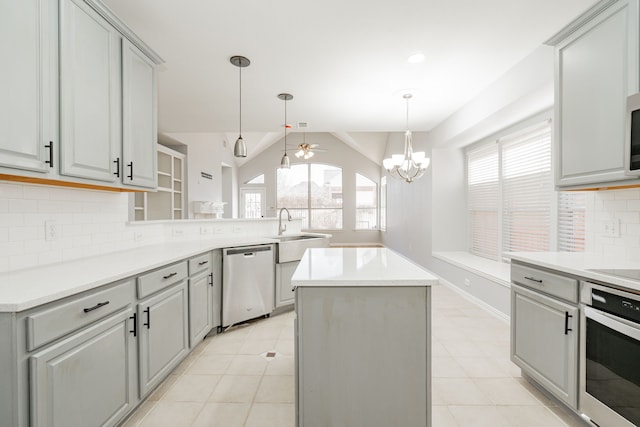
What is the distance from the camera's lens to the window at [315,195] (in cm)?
1002

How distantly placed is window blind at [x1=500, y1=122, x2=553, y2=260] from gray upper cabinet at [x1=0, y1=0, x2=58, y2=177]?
401 centimetres

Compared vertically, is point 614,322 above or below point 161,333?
above

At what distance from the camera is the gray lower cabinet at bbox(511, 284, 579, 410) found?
1.64 meters

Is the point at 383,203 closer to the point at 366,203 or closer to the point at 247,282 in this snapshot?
the point at 366,203

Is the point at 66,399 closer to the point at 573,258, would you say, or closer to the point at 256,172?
the point at 573,258

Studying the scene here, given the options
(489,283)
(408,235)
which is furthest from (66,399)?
(408,235)

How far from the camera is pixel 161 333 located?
197 cm

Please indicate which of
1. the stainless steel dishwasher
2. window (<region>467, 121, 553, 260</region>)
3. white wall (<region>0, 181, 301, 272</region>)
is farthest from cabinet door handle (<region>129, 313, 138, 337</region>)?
window (<region>467, 121, 553, 260</region>)

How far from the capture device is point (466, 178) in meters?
4.84

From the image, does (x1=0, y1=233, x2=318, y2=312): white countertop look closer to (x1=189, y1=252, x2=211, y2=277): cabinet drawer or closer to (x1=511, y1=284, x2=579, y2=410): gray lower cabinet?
(x1=189, y1=252, x2=211, y2=277): cabinet drawer

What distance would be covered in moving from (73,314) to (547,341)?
100 inches

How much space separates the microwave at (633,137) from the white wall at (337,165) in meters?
8.47

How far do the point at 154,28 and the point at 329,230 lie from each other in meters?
8.18

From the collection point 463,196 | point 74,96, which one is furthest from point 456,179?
point 74,96
